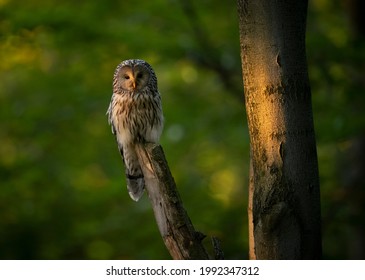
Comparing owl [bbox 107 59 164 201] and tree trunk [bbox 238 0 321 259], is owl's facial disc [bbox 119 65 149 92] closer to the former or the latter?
owl [bbox 107 59 164 201]

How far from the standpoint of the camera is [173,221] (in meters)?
2.80

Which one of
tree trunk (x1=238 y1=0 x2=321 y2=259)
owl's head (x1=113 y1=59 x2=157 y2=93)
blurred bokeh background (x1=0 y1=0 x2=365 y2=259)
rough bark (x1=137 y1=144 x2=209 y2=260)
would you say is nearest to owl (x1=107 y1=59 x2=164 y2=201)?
owl's head (x1=113 y1=59 x2=157 y2=93)

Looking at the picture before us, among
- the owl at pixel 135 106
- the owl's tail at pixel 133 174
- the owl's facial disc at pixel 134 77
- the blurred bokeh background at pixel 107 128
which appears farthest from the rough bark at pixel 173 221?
the blurred bokeh background at pixel 107 128

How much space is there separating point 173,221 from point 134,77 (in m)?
1.89

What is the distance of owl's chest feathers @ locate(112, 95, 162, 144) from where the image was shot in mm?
4504

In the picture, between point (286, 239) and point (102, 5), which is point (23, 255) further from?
point (286, 239)

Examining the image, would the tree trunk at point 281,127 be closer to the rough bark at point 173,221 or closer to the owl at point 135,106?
the rough bark at point 173,221

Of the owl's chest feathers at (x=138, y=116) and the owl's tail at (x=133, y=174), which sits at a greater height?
the owl's chest feathers at (x=138, y=116)

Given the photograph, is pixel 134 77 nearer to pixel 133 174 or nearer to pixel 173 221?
pixel 133 174

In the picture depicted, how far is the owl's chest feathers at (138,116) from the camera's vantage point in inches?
177

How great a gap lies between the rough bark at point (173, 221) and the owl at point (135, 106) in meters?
1.50

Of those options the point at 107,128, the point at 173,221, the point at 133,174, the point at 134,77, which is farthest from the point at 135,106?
the point at 107,128

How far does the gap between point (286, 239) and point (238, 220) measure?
155 inches

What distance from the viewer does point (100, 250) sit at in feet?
23.7
